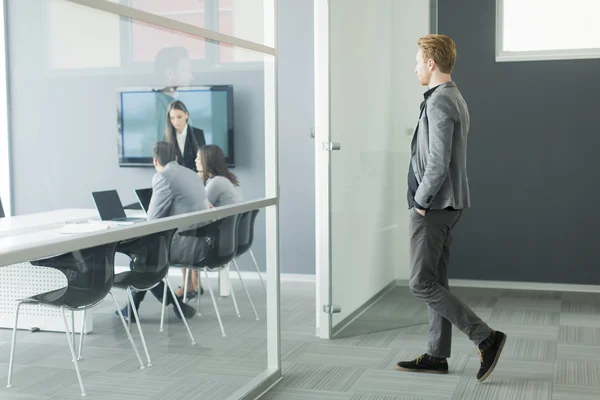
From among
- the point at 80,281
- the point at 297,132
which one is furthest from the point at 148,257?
the point at 297,132

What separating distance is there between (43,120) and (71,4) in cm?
33

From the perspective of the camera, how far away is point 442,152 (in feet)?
11.5

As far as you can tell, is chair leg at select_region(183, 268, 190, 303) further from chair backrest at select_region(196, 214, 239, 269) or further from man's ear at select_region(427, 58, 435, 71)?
man's ear at select_region(427, 58, 435, 71)

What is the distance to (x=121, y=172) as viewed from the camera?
2438 millimetres

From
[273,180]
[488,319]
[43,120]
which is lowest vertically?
[488,319]

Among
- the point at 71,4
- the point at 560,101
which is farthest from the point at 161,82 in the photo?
the point at 560,101

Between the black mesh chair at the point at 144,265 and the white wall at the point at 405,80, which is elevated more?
the white wall at the point at 405,80

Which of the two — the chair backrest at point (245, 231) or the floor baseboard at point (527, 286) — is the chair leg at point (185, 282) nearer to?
the chair backrest at point (245, 231)

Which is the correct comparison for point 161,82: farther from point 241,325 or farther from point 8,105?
point 241,325

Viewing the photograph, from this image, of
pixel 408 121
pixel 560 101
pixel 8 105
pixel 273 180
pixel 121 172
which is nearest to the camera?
pixel 8 105

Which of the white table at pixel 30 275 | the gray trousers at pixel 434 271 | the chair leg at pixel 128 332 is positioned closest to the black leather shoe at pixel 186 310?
the chair leg at pixel 128 332

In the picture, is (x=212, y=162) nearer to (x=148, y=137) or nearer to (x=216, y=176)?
(x=216, y=176)

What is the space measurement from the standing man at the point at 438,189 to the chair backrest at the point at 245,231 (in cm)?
74

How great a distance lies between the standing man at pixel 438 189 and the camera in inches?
139
